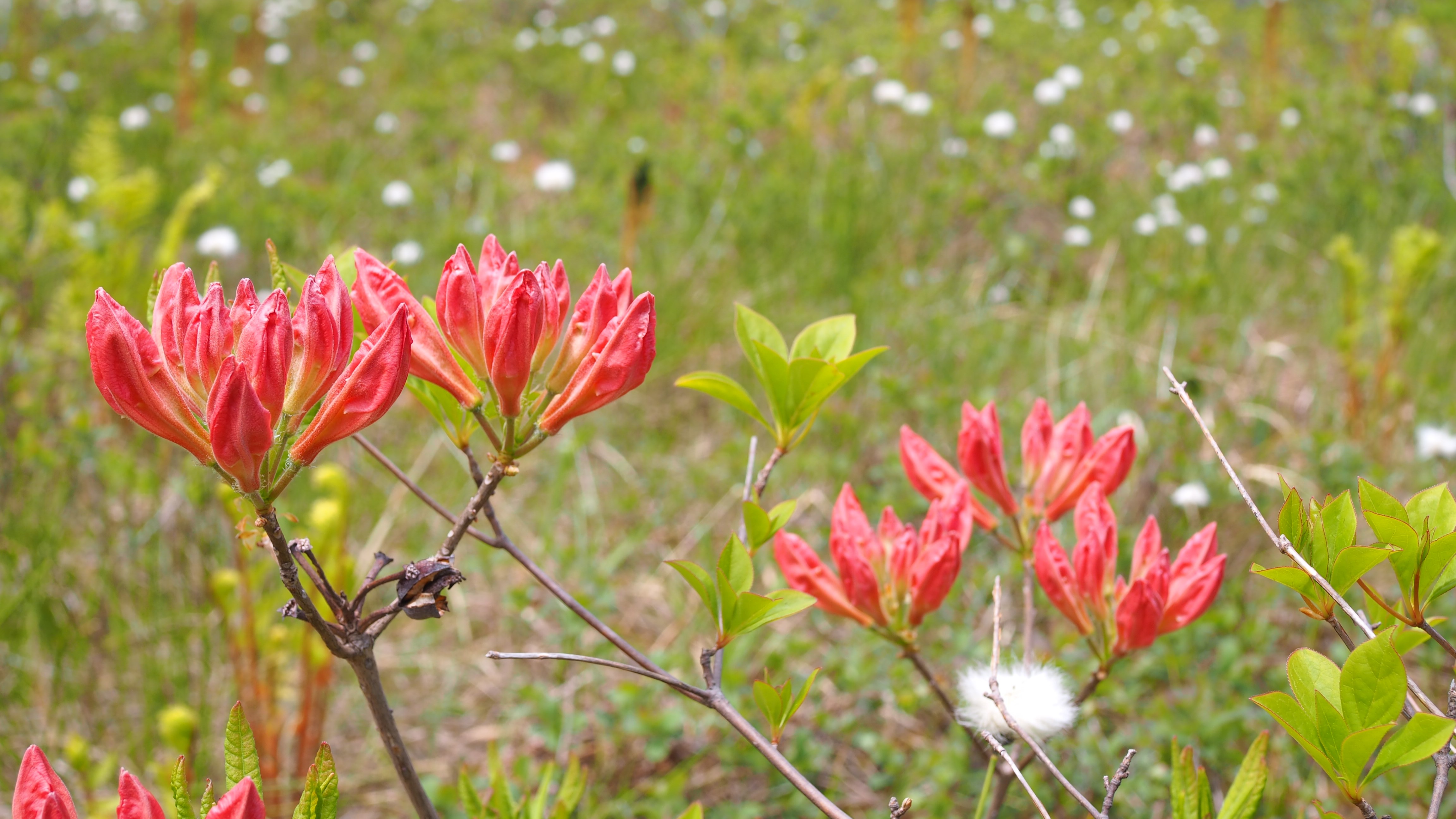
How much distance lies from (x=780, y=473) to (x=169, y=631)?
152 cm

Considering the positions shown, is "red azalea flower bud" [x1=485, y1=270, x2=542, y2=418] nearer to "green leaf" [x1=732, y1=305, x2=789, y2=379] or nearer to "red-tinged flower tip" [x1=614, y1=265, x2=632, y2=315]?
"red-tinged flower tip" [x1=614, y1=265, x2=632, y2=315]

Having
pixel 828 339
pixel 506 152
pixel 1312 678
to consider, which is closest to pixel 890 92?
pixel 506 152

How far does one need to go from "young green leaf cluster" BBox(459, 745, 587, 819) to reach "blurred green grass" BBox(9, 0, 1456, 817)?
0.50m

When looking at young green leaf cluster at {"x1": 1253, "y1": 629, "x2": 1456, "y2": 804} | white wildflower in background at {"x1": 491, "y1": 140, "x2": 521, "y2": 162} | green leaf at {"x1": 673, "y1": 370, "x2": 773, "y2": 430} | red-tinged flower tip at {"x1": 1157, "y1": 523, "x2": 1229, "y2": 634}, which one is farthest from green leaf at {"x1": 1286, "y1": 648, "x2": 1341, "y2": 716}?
white wildflower in background at {"x1": 491, "y1": 140, "x2": 521, "y2": 162}

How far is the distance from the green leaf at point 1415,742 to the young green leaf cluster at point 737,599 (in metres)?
0.39

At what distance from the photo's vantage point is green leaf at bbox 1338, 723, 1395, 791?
60 centimetres

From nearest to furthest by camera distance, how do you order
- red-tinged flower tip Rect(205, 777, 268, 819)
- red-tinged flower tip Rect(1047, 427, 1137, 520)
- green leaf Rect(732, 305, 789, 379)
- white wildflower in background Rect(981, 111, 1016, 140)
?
red-tinged flower tip Rect(205, 777, 268, 819) < green leaf Rect(732, 305, 789, 379) < red-tinged flower tip Rect(1047, 427, 1137, 520) < white wildflower in background Rect(981, 111, 1016, 140)

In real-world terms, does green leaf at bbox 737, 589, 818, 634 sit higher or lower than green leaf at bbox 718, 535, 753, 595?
lower

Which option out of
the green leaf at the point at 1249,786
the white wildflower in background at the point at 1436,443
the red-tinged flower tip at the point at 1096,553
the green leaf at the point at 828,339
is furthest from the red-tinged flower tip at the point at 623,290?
the white wildflower in background at the point at 1436,443

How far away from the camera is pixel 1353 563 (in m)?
0.68

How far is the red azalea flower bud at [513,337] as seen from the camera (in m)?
0.68

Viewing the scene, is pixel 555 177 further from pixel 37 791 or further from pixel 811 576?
pixel 37 791

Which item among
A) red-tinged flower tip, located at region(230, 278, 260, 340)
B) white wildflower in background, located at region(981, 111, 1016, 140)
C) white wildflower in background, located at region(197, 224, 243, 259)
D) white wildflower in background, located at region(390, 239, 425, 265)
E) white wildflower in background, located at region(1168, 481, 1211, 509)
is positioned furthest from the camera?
white wildflower in background, located at region(981, 111, 1016, 140)

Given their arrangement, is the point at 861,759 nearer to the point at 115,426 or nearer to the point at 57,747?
the point at 57,747
